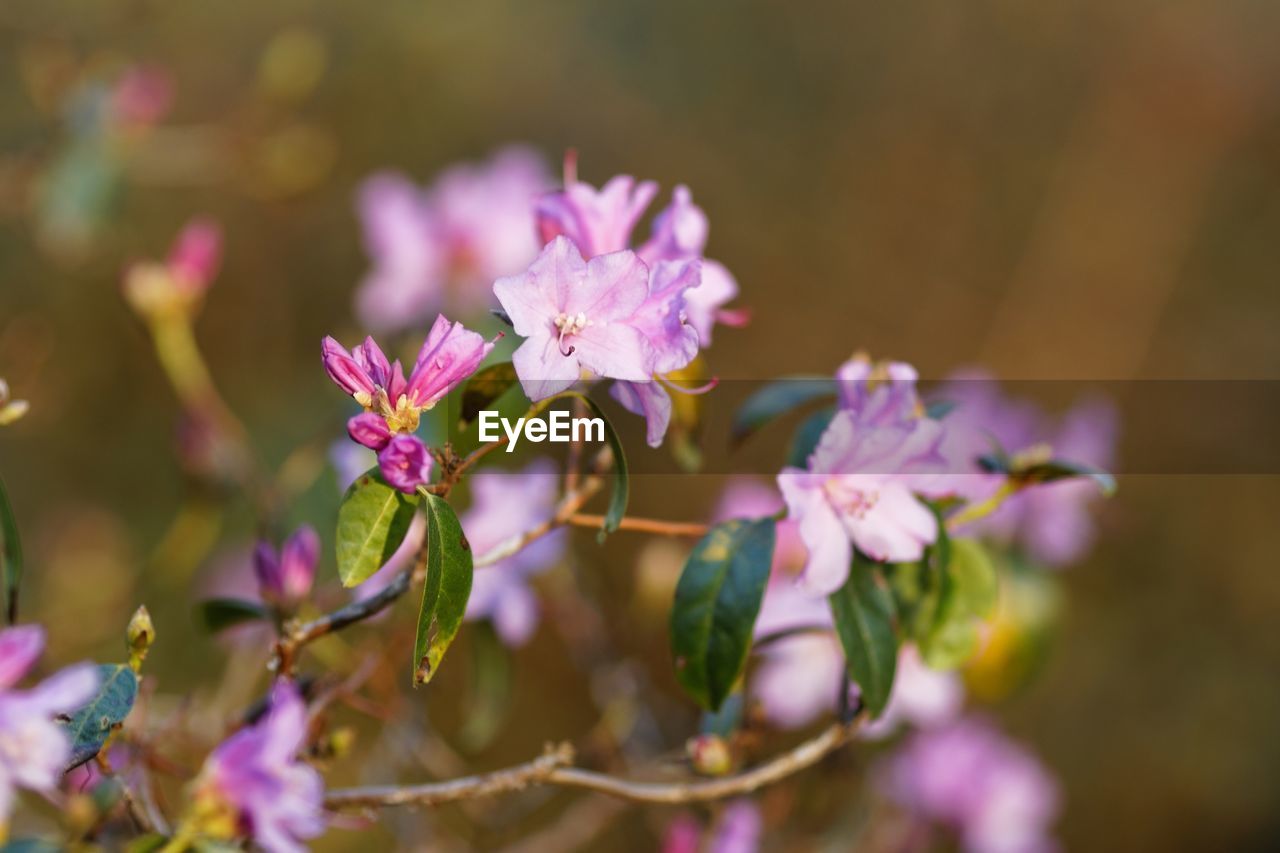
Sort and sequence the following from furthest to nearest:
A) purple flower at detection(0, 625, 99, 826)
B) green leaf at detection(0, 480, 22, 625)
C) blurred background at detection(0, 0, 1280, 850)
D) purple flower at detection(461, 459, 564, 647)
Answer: blurred background at detection(0, 0, 1280, 850) → purple flower at detection(461, 459, 564, 647) → green leaf at detection(0, 480, 22, 625) → purple flower at detection(0, 625, 99, 826)

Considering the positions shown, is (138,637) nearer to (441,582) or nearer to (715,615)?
(441,582)

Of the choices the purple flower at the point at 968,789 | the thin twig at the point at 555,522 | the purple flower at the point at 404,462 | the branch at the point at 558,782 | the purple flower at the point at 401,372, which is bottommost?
the purple flower at the point at 968,789

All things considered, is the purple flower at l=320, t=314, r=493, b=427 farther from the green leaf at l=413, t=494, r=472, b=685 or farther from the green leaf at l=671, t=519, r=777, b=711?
the green leaf at l=671, t=519, r=777, b=711

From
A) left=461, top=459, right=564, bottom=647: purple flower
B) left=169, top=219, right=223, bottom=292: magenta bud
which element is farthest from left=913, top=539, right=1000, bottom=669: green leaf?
left=169, top=219, right=223, bottom=292: magenta bud

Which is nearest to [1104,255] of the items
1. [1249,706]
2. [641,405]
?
[1249,706]

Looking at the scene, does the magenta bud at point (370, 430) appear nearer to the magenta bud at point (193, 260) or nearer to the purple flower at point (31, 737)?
the purple flower at point (31, 737)

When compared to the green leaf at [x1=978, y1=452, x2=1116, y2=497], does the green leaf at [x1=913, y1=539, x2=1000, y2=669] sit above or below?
below

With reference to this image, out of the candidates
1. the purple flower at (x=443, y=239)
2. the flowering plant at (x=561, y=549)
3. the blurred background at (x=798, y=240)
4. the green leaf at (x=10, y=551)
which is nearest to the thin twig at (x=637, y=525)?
the flowering plant at (x=561, y=549)
